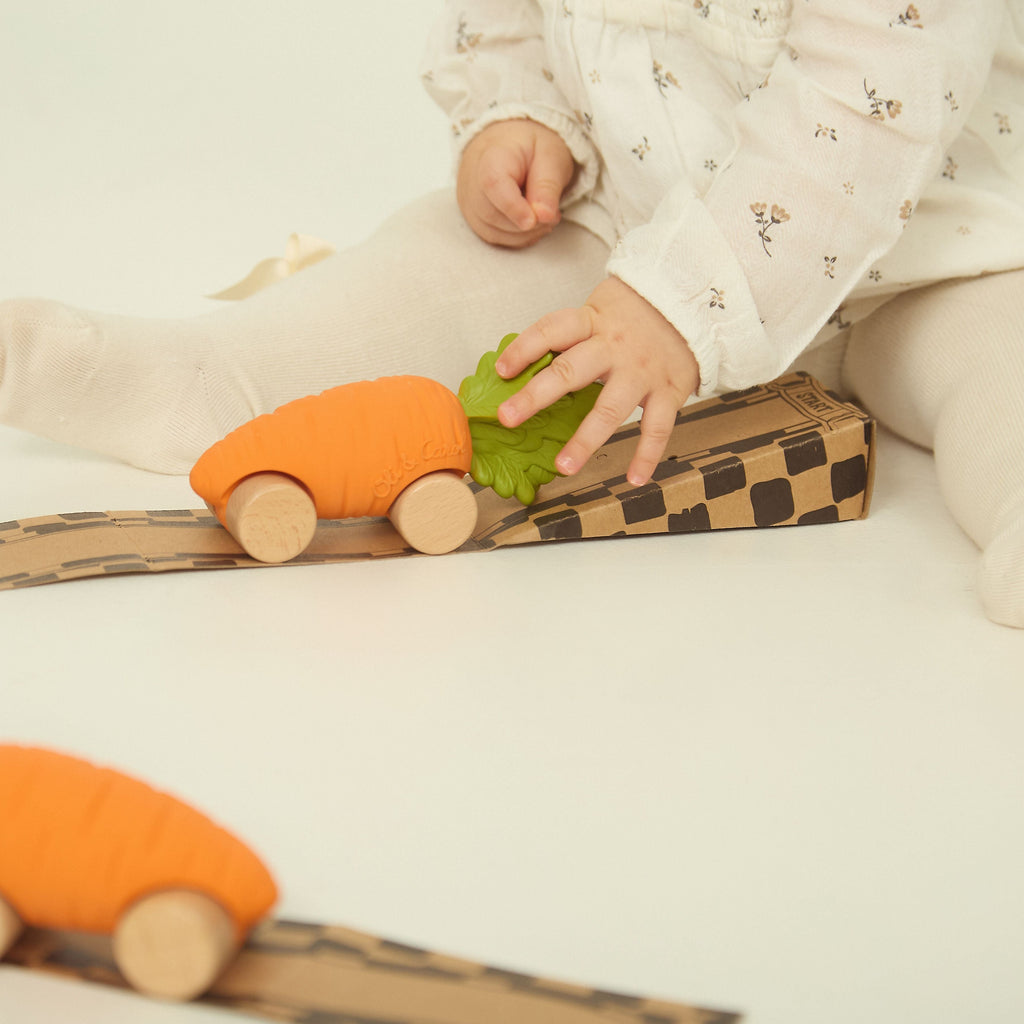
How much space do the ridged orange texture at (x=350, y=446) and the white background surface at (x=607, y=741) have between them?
1.8 inches

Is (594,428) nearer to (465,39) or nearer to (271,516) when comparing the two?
(271,516)

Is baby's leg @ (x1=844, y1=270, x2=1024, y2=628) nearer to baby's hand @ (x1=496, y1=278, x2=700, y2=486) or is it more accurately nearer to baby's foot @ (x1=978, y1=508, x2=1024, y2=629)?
baby's foot @ (x1=978, y1=508, x2=1024, y2=629)

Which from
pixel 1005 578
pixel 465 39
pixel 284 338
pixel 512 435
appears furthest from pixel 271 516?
pixel 465 39

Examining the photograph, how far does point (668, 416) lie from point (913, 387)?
0.25 metres

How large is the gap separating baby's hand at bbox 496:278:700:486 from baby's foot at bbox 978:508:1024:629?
7.4 inches

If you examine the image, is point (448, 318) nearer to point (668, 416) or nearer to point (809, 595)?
point (668, 416)

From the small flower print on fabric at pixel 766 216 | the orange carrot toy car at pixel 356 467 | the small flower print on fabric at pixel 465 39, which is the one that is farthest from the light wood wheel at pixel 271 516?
the small flower print on fabric at pixel 465 39

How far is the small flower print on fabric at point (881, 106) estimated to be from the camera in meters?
0.71

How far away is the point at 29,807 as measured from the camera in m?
0.34

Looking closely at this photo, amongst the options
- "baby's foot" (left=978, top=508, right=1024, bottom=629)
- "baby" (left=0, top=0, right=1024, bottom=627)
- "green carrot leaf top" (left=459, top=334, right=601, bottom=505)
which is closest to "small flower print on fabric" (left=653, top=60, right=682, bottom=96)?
"baby" (left=0, top=0, right=1024, bottom=627)

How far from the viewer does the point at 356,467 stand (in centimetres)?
61

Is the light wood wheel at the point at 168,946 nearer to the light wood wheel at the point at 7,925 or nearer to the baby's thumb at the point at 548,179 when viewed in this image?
the light wood wheel at the point at 7,925

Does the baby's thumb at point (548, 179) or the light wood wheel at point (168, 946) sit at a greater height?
the baby's thumb at point (548, 179)

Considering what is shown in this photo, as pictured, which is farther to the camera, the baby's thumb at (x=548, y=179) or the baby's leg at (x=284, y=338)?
the baby's thumb at (x=548, y=179)
